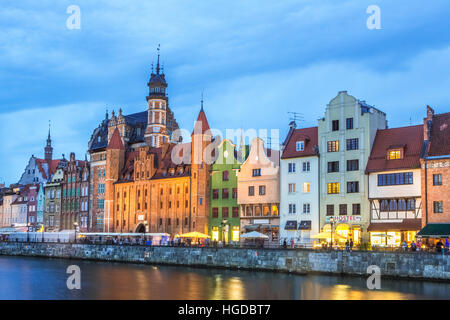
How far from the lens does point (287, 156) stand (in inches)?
3083

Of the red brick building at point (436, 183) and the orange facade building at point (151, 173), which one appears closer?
the red brick building at point (436, 183)

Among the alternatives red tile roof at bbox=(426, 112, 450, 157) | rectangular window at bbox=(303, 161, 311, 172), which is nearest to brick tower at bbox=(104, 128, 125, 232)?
rectangular window at bbox=(303, 161, 311, 172)

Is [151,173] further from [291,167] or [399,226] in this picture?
[399,226]

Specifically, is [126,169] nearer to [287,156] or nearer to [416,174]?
[287,156]

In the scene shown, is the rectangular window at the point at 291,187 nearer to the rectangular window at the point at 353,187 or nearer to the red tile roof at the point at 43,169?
the rectangular window at the point at 353,187

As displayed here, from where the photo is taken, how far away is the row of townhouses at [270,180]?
2613 inches

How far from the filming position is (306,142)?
7825cm

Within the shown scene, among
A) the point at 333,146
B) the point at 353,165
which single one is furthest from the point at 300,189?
the point at 353,165

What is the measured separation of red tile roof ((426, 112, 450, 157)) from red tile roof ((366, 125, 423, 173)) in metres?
2.38

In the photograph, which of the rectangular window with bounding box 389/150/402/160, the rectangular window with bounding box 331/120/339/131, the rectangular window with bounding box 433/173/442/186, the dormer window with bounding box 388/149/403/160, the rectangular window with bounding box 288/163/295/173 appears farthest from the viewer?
the rectangular window with bounding box 288/163/295/173

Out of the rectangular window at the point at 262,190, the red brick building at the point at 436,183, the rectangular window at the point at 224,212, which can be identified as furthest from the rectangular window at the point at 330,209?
the rectangular window at the point at 224,212

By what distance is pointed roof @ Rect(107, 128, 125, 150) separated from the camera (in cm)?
11159

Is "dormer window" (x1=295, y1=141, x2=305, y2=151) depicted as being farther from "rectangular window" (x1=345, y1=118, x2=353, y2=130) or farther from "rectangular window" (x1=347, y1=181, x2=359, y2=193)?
"rectangular window" (x1=347, y1=181, x2=359, y2=193)

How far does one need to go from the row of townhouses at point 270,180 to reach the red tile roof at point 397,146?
0.15 meters
